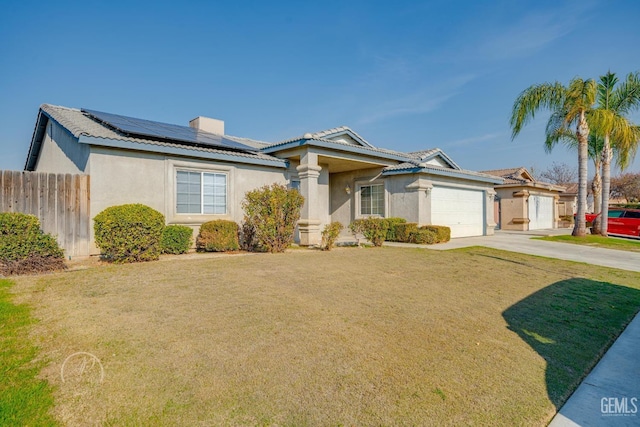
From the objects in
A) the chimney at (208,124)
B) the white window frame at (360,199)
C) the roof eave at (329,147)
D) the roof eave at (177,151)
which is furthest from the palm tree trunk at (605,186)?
the chimney at (208,124)

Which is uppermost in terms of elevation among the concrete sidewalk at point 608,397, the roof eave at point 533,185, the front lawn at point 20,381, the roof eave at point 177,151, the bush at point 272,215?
the roof eave at point 533,185

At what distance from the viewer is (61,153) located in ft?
38.5

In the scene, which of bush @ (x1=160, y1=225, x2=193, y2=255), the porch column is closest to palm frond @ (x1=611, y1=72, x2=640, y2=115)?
the porch column

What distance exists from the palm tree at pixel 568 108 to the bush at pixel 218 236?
1474 cm

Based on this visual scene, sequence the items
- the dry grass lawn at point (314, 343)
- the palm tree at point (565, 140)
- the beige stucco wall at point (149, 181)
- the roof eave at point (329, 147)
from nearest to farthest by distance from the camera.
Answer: the dry grass lawn at point (314, 343) → the beige stucco wall at point (149, 181) → the roof eave at point (329, 147) → the palm tree at point (565, 140)

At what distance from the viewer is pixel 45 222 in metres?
8.80

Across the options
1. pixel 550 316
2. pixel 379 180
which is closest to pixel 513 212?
pixel 379 180

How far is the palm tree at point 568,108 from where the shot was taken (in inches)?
637

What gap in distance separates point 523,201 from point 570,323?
21051mm

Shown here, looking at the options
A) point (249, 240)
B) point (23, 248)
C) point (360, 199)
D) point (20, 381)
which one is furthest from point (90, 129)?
point (360, 199)

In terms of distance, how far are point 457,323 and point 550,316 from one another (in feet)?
5.69

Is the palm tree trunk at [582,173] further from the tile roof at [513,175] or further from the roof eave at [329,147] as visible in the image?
the roof eave at [329,147]

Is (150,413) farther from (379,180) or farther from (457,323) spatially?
(379,180)

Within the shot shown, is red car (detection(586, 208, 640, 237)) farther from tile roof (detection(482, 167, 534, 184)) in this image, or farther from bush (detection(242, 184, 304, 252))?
bush (detection(242, 184, 304, 252))
